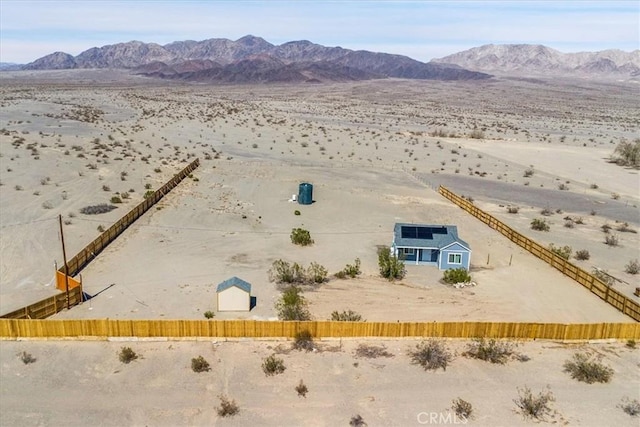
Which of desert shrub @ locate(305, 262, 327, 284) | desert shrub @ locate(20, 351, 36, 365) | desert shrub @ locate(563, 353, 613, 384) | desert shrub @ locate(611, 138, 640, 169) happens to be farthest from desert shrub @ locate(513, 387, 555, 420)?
desert shrub @ locate(611, 138, 640, 169)

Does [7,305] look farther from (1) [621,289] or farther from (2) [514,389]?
(1) [621,289]

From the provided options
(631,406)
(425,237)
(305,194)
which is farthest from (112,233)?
(631,406)

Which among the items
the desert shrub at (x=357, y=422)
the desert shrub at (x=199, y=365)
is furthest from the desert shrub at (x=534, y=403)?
the desert shrub at (x=199, y=365)

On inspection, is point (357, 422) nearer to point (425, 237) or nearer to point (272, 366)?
point (272, 366)

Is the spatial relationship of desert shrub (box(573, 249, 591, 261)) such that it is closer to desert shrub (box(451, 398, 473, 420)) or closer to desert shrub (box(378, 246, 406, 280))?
desert shrub (box(378, 246, 406, 280))

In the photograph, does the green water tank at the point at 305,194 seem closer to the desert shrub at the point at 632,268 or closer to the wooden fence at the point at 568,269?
the wooden fence at the point at 568,269

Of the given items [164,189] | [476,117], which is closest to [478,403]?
[164,189]

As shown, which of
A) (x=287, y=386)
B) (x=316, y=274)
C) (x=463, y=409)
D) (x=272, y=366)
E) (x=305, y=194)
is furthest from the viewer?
(x=305, y=194)
